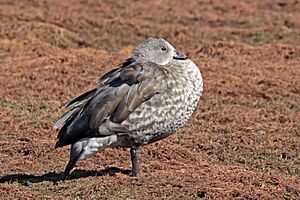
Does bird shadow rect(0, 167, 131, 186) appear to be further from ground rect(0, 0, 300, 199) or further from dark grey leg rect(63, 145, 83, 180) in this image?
dark grey leg rect(63, 145, 83, 180)

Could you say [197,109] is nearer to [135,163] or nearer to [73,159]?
[135,163]

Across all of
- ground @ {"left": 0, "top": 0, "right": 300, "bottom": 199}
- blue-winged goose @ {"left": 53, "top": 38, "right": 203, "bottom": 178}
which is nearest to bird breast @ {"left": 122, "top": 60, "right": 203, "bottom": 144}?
blue-winged goose @ {"left": 53, "top": 38, "right": 203, "bottom": 178}

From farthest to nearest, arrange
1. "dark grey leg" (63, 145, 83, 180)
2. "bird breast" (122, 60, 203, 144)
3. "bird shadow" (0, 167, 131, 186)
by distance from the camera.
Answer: "bird shadow" (0, 167, 131, 186)
"bird breast" (122, 60, 203, 144)
"dark grey leg" (63, 145, 83, 180)

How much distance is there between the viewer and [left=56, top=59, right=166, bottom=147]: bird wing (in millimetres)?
7352

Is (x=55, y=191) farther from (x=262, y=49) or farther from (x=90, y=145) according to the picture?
(x=262, y=49)

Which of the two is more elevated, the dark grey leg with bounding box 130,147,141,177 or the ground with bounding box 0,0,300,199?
the dark grey leg with bounding box 130,147,141,177

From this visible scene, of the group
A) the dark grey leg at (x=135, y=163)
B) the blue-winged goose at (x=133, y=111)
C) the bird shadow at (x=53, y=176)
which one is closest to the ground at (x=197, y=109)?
the bird shadow at (x=53, y=176)

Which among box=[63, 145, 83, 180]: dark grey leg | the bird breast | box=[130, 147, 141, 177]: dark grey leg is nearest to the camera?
box=[63, 145, 83, 180]: dark grey leg

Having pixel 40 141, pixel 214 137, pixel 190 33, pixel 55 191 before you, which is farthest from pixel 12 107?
pixel 190 33

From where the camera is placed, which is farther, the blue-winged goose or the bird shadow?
the bird shadow

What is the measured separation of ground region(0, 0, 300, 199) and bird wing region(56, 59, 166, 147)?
0.46 meters

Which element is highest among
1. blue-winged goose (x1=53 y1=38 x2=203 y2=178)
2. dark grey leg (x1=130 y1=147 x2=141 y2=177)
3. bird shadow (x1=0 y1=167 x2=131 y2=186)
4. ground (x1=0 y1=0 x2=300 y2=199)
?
blue-winged goose (x1=53 y1=38 x2=203 y2=178)

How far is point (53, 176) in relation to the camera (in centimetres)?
791

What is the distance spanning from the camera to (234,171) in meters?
7.90
